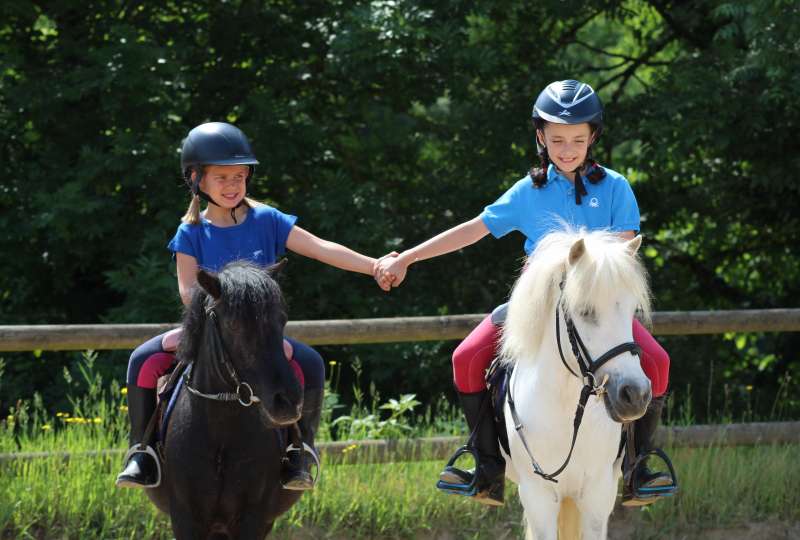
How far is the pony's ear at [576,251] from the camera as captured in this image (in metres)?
4.25

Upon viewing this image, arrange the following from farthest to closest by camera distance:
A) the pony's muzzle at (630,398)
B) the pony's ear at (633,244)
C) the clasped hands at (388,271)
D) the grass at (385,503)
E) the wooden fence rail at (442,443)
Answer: the wooden fence rail at (442,443)
the grass at (385,503)
the clasped hands at (388,271)
the pony's ear at (633,244)
the pony's muzzle at (630,398)

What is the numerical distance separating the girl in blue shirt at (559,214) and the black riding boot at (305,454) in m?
0.67

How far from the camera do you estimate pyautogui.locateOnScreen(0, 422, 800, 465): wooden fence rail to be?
674 cm

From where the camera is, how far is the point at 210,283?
4.30 meters

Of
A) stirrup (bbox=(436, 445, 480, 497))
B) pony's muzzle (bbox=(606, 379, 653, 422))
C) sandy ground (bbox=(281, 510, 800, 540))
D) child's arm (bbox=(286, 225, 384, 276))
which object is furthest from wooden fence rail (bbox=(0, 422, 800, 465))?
pony's muzzle (bbox=(606, 379, 653, 422))

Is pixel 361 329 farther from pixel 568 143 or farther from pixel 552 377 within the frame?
pixel 552 377

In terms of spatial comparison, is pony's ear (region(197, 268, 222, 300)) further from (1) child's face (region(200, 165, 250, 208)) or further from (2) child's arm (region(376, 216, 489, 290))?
(2) child's arm (region(376, 216, 489, 290))

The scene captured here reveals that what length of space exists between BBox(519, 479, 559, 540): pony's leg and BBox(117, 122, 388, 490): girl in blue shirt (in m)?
0.97

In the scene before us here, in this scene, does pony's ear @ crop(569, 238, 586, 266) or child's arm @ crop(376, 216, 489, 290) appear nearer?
pony's ear @ crop(569, 238, 586, 266)

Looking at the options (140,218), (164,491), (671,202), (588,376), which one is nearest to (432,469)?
(164,491)

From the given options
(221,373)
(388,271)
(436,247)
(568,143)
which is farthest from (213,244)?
(568,143)

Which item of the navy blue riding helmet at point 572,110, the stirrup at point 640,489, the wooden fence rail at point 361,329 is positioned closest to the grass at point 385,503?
the wooden fence rail at point 361,329

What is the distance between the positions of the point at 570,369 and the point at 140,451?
5.97 ft

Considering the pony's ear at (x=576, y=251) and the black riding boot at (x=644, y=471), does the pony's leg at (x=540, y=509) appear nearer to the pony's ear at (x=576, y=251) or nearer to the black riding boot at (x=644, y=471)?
the black riding boot at (x=644, y=471)
